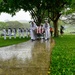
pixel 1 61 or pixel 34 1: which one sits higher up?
pixel 34 1

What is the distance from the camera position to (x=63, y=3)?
41.3 m

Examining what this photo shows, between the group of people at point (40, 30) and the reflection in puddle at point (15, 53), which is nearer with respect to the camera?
the reflection in puddle at point (15, 53)

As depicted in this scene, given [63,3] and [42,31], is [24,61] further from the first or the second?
[63,3]

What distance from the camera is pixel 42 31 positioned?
29703 millimetres

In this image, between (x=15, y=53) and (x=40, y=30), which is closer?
(x=15, y=53)

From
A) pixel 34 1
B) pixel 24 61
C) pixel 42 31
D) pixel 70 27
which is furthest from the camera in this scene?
pixel 70 27

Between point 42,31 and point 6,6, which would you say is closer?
point 42,31

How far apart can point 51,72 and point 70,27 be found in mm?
130819

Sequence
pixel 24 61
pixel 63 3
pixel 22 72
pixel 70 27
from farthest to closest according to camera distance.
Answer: pixel 70 27, pixel 63 3, pixel 24 61, pixel 22 72

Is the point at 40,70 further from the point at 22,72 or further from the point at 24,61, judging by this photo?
the point at 24,61

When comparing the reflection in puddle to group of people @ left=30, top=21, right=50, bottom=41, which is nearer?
the reflection in puddle

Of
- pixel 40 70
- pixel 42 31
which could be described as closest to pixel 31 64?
pixel 40 70

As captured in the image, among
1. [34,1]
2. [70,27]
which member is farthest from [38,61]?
[70,27]

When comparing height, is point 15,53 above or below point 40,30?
below
